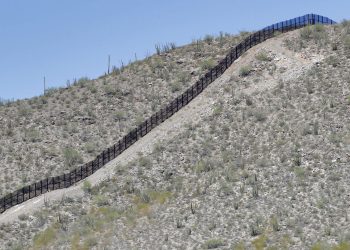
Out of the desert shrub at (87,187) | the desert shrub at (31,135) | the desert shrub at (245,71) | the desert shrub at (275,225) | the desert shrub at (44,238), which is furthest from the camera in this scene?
the desert shrub at (245,71)

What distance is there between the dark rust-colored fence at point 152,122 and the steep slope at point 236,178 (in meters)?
1.13

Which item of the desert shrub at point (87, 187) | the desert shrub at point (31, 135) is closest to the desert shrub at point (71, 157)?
the desert shrub at point (31, 135)

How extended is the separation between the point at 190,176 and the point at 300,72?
50.1 feet

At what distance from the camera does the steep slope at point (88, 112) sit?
52750mm

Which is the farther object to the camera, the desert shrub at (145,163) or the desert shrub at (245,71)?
the desert shrub at (245,71)

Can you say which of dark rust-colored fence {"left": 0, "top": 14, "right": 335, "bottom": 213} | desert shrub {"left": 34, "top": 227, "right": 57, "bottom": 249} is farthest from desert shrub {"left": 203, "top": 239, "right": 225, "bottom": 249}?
dark rust-colored fence {"left": 0, "top": 14, "right": 335, "bottom": 213}

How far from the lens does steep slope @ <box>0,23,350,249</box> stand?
126 feet

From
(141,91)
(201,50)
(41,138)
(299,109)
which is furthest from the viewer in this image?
(201,50)

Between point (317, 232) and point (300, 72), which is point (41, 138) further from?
point (317, 232)

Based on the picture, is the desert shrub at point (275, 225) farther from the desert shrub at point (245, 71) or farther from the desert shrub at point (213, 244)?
the desert shrub at point (245, 71)

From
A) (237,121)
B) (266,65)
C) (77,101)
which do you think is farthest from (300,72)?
(77,101)

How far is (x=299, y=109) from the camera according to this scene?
50469 millimetres

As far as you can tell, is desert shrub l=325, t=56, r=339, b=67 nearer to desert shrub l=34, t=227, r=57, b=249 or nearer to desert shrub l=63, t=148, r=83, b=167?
desert shrub l=63, t=148, r=83, b=167

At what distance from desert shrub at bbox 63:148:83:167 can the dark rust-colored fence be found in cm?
127
